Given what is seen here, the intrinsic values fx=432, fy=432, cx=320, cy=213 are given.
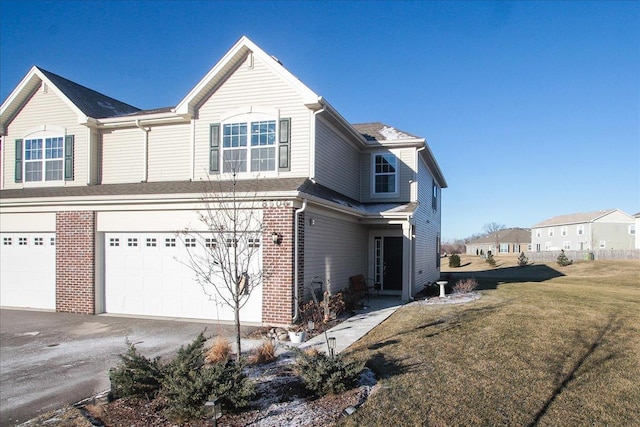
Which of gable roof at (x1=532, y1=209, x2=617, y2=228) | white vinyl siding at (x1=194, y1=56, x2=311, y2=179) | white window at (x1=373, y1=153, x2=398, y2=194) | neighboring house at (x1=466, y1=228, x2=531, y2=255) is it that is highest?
white vinyl siding at (x1=194, y1=56, x2=311, y2=179)

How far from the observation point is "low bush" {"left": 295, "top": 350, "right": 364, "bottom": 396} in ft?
19.0

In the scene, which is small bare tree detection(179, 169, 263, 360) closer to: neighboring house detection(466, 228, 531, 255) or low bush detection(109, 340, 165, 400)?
low bush detection(109, 340, 165, 400)

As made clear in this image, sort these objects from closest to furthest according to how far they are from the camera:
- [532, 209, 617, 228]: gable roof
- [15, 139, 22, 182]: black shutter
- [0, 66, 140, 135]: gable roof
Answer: [0, 66, 140, 135]: gable roof < [15, 139, 22, 182]: black shutter < [532, 209, 617, 228]: gable roof

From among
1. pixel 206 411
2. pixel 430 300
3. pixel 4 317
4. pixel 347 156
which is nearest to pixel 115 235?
pixel 4 317

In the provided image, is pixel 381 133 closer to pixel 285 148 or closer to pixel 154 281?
pixel 285 148

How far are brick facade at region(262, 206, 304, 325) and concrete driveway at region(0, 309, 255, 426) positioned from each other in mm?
1190

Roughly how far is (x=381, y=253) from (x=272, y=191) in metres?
8.11

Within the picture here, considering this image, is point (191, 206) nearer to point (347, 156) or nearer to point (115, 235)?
point (115, 235)

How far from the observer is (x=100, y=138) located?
14.7 m

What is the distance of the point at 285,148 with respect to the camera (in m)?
12.4

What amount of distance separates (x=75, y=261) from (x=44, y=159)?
4836mm

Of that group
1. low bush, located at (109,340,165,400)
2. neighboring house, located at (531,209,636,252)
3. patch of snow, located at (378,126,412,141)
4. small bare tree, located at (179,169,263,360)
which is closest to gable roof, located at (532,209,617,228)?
neighboring house, located at (531,209,636,252)

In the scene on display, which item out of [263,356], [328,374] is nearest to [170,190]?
[263,356]

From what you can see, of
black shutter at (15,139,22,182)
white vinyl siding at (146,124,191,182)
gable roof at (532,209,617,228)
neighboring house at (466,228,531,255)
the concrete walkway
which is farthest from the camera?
neighboring house at (466,228,531,255)
